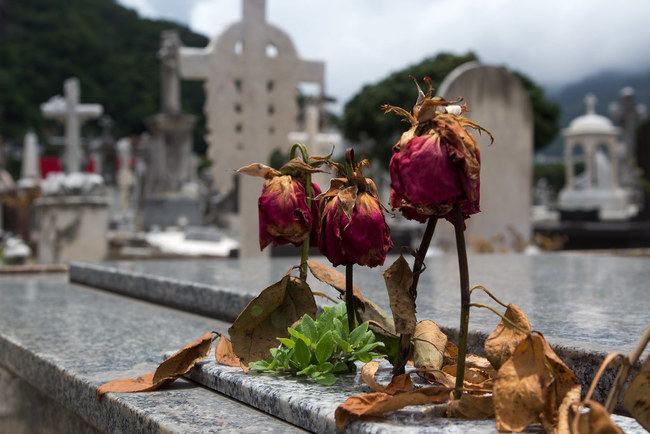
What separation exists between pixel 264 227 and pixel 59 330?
1421mm

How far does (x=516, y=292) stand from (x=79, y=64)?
47.9 metres

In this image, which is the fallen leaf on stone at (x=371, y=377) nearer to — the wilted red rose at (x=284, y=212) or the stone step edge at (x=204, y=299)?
the wilted red rose at (x=284, y=212)

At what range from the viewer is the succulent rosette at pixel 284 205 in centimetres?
103

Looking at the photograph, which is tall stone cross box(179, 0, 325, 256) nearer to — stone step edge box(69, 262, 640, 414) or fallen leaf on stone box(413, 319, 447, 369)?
stone step edge box(69, 262, 640, 414)

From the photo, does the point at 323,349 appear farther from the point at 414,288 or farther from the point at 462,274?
the point at 462,274

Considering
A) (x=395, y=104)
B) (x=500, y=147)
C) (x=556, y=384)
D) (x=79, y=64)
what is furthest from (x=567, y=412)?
(x=79, y=64)

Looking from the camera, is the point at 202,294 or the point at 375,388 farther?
the point at 202,294

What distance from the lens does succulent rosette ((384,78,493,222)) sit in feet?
2.67

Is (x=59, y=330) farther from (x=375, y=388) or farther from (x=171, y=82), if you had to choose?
(x=171, y=82)

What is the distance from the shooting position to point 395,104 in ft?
105

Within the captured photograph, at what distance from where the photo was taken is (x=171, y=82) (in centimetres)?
1959

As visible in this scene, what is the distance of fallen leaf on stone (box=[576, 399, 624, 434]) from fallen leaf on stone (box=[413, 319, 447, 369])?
35 cm

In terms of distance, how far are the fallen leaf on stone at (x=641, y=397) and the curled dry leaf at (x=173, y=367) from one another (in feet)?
2.49

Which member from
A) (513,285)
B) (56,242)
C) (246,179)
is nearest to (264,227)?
(513,285)
